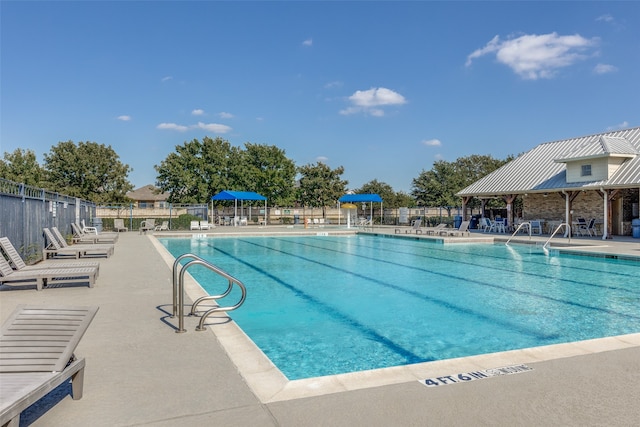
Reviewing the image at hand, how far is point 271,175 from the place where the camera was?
133 feet

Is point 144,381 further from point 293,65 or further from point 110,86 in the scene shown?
point 293,65

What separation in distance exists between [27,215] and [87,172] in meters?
32.6

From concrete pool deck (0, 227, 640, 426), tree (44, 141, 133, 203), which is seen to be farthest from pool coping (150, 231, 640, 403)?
tree (44, 141, 133, 203)

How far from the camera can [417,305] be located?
24.8 feet

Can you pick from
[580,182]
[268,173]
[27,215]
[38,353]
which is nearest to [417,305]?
[38,353]

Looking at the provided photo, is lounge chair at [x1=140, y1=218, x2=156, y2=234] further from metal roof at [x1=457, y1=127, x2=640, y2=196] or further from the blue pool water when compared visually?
metal roof at [x1=457, y1=127, x2=640, y2=196]

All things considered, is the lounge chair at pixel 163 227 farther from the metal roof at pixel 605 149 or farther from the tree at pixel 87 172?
the metal roof at pixel 605 149

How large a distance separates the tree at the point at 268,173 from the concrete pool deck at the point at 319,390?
3597 cm

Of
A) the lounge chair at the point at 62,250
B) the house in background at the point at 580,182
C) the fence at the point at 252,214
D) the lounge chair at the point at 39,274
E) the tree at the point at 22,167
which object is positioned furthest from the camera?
the tree at the point at 22,167

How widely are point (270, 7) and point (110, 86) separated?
979 cm

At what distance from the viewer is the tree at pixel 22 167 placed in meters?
37.6

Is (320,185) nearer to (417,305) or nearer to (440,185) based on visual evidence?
(440,185)

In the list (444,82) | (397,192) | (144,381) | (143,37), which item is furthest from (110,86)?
(397,192)

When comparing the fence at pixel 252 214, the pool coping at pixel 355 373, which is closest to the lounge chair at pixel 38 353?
the pool coping at pixel 355 373
